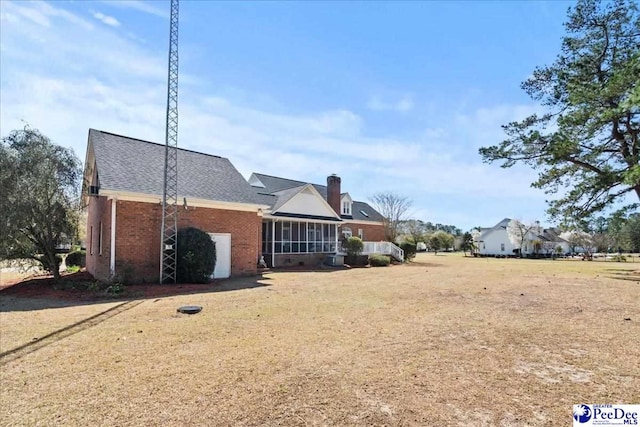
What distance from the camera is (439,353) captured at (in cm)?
541

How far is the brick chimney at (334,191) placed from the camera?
96.7 feet

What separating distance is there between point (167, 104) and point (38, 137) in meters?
5.04

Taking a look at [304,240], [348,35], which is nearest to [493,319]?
[348,35]

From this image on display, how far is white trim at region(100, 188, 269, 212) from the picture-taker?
43.0 feet

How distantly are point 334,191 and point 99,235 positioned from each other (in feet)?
59.2

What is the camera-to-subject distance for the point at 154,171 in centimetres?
1555

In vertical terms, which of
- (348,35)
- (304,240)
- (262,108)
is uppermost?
(348,35)

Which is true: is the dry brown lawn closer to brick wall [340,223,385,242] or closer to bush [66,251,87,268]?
bush [66,251,87,268]

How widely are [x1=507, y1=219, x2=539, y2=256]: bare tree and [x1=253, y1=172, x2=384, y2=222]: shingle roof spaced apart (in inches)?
1084

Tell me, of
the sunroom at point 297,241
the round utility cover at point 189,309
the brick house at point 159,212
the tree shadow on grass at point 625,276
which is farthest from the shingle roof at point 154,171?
the tree shadow on grass at point 625,276

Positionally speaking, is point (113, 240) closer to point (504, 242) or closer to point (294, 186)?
point (294, 186)

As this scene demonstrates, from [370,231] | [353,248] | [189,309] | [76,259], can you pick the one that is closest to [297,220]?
[353,248]

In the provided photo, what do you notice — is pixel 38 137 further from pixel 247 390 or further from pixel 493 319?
pixel 493 319

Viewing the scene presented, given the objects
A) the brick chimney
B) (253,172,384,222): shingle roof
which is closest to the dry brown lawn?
(253,172,384,222): shingle roof
